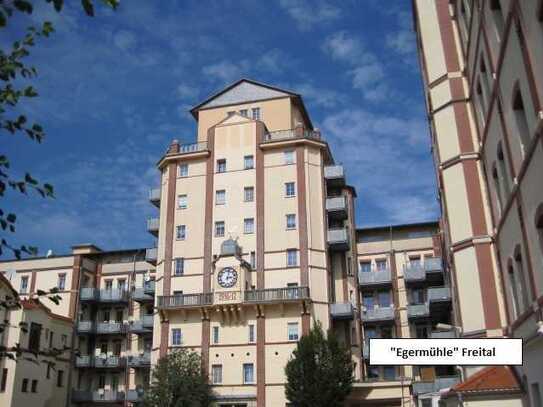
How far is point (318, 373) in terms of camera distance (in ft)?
128

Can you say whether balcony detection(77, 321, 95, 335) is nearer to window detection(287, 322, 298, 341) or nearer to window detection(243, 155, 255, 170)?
window detection(243, 155, 255, 170)

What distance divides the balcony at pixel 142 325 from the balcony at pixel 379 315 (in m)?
19.5

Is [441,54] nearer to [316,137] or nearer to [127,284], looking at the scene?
[316,137]

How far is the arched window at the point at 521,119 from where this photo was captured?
17125 millimetres

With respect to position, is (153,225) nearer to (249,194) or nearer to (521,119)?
(249,194)

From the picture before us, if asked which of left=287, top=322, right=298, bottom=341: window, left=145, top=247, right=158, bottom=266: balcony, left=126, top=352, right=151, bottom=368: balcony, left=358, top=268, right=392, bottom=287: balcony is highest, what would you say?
left=145, top=247, right=158, bottom=266: balcony

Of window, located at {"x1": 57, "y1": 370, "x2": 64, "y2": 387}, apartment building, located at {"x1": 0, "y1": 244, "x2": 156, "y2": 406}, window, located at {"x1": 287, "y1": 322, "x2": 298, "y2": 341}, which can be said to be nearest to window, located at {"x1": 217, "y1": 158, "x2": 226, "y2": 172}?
apartment building, located at {"x1": 0, "y1": 244, "x2": 156, "y2": 406}

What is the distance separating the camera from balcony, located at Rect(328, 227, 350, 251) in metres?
48.7

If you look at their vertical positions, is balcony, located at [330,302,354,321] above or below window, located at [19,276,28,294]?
below

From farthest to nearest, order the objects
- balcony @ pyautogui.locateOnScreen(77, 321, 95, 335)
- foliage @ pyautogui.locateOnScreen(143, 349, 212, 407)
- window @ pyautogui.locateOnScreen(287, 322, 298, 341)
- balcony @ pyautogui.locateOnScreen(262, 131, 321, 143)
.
→ 1. balcony @ pyautogui.locateOnScreen(77, 321, 95, 335)
2. balcony @ pyautogui.locateOnScreen(262, 131, 321, 143)
3. window @ pyautogui.locateOnScreen(287, 322, 298, 341)
4. foliage @ pyautogui.locateOnScreen(143, 349, 212, 407)

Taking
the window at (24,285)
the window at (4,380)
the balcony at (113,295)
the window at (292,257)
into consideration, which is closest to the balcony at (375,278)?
the window at (292,257)

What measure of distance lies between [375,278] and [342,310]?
786 cm

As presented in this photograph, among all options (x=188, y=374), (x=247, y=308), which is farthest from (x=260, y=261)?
(x=188, y=374)

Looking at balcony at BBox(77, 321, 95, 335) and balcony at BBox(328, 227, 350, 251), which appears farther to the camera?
balcony at BBox(77, 321, 95, 335)
